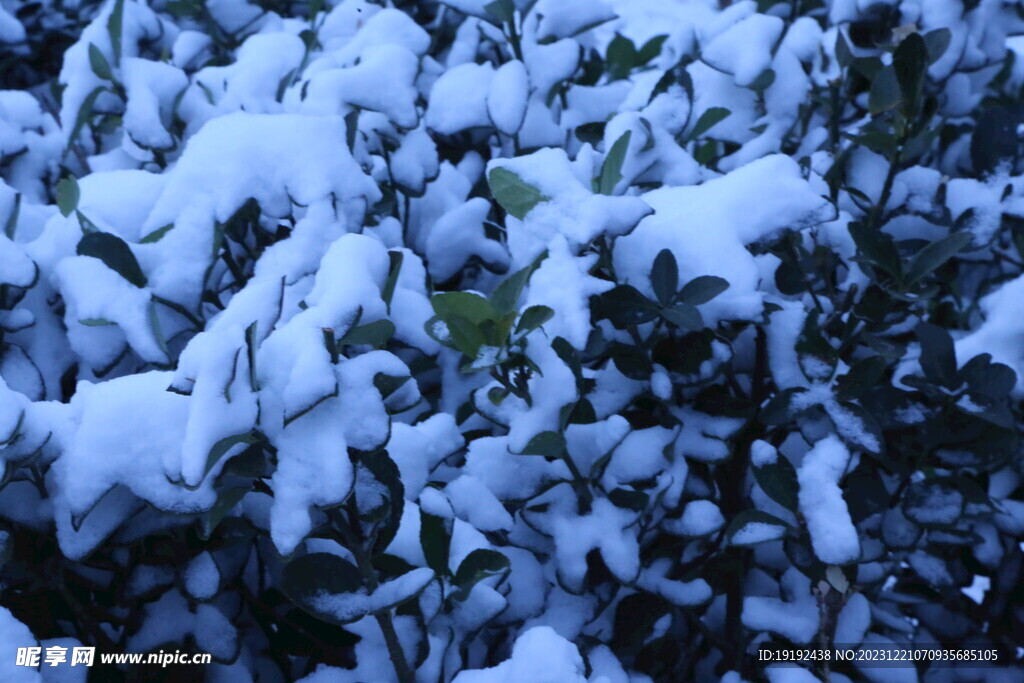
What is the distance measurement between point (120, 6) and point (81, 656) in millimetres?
1164

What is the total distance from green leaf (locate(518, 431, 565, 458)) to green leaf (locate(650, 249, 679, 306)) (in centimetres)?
23

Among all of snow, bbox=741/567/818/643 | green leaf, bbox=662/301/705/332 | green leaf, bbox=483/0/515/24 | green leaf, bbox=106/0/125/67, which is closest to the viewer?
green leaf, bbox=662/301/705/332

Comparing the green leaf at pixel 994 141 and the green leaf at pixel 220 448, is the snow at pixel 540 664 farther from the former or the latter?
the green leaf at pixel 994 141

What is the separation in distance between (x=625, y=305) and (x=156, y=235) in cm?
63

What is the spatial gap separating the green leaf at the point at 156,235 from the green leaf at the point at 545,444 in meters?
0.59

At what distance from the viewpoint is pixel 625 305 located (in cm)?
108

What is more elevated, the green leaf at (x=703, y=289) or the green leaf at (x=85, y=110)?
the green leaf at (x=703, y=289)

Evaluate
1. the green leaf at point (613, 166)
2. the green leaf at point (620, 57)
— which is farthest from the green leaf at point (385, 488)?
the green leaf at point (620, 57)

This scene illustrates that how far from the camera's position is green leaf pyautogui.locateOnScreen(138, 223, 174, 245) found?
3.86 ft

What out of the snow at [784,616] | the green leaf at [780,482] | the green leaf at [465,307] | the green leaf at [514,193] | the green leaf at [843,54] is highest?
the green leaf at [843,54]

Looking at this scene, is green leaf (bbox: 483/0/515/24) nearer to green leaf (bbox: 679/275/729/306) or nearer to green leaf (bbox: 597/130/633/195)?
green leaf (bbox: 597/130/633/195)

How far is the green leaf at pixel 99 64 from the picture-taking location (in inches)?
60.4

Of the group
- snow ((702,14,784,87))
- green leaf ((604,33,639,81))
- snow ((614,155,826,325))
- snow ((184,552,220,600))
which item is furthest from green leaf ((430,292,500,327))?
green leaf ((604,33,639,81))

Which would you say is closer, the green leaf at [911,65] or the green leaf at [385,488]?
the green leaf at [385,488]
